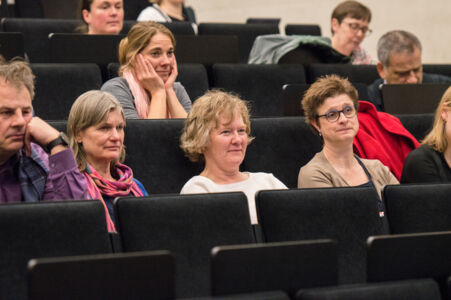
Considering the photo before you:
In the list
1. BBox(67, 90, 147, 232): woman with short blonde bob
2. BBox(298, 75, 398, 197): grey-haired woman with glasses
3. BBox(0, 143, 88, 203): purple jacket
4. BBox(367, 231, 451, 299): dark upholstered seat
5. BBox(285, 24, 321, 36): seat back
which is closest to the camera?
BBox(367, 231, 451, 299): dark upholstered seat

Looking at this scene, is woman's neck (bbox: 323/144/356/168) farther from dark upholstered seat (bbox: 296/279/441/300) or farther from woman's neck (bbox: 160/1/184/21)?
woman's neck (bbox: 160/1/184/21)

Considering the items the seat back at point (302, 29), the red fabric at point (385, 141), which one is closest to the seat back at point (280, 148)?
the red fabric at point (385, 141)

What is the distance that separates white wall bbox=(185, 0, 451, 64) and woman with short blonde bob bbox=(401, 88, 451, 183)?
109 cm

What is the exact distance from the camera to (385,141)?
1.08m

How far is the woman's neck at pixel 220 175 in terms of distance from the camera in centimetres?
90

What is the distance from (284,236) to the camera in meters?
0.69

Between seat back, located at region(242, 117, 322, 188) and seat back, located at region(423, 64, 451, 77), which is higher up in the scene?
seat back, located at region(423, 64, 451, 77)

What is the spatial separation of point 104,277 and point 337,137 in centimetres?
51

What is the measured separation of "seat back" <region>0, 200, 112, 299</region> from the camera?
1.93 feet

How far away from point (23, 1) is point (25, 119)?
3.93 ft

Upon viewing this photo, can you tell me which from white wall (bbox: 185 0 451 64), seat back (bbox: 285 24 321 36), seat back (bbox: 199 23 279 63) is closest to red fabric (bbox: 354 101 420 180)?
seat back (bbox: 199 23 279 63)

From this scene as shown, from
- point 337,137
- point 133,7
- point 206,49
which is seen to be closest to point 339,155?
point 337,137

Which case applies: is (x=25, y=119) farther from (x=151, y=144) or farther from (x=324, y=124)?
(x=324, y=124)

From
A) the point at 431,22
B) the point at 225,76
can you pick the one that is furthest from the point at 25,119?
the point at 431,22
